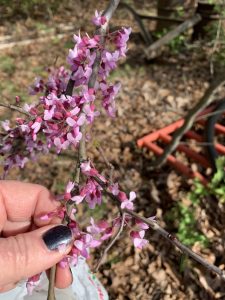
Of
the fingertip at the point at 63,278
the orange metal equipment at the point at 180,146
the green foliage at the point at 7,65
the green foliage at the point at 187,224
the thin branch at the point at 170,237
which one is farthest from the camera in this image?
the green foliage at the point at 7,65

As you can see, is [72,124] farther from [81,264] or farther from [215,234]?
[215,234]

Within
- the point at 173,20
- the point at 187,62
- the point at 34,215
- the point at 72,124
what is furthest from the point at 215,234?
the point at 173,20

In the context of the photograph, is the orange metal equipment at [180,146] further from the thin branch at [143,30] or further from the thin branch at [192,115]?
the thin branch at [143,30]

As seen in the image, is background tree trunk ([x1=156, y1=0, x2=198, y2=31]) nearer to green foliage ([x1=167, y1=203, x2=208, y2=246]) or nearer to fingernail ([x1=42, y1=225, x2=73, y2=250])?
green foliage ([x1=167, y1=203, x2=208, y2=246])

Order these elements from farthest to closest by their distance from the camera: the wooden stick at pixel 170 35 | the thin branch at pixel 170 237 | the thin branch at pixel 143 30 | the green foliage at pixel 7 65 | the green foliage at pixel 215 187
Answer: the thin branch at pixel 143 30 → the green foliage at pixel 7 65 → the wooden stick at pixel 170 35 → the green foliage at pixel 215 187 → the thin branch at pixel 170 237

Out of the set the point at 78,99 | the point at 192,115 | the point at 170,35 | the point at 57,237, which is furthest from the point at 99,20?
the point at 170,35

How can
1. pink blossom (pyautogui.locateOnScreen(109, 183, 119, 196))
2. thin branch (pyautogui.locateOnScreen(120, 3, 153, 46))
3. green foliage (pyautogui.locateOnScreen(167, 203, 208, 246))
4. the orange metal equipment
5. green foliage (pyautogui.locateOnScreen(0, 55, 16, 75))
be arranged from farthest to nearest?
thin branch (pyautogui.locateOnScreen(120, 3, 153, 46)) → green foliage (pyautogui.locateOnScreen(0, 55, 16, 75)) → the orange metal equipment → green foliage (pyautogui.locateOnScreen(167, 203, 208, 246)) → pink blossom (pyautogui.locateOnScreen(109, 183, 119, 196))

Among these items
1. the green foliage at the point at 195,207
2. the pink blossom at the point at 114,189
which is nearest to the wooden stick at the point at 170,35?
the green foliage at the point at 195,207

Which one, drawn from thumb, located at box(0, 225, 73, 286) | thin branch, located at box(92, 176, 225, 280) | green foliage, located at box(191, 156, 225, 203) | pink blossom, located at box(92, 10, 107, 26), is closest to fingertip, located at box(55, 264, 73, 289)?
thumb, located at box(0, 225, 73, 286)
